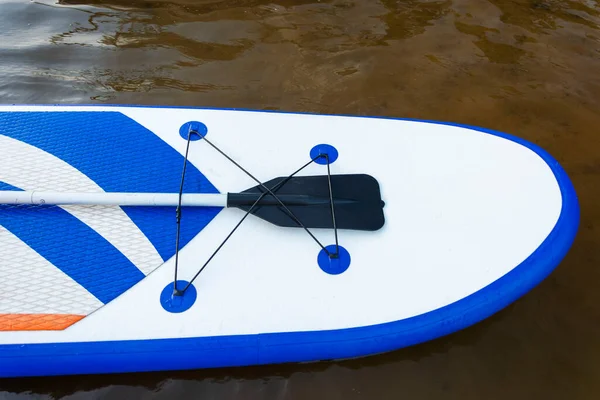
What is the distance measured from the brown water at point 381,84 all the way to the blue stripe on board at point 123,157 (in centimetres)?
83

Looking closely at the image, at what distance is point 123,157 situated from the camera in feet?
8.20

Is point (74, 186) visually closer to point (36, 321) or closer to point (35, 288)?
point (35, 288)

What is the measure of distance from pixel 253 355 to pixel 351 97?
7.73 ft

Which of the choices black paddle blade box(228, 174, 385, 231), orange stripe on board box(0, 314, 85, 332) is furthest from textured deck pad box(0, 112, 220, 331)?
black paddle blade box(228, 174, 385, 231)

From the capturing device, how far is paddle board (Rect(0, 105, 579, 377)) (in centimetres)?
202

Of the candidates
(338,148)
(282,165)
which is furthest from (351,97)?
(282,165)

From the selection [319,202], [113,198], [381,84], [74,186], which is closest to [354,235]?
[319,202]

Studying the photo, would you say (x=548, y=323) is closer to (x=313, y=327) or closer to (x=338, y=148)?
(x=313, y=327)

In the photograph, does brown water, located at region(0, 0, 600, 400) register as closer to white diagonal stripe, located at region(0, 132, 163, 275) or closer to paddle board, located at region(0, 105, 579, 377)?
paddle board, located at region(0, 105, 579, 377)

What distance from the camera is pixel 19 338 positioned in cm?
196

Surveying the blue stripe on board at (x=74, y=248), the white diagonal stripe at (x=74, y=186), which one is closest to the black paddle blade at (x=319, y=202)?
the white diagonal stripe at (x=74, y=186)

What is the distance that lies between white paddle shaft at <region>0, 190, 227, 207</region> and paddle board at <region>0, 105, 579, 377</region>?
0.05ft

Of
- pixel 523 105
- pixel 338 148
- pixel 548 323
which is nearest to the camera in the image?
pixel 548 323

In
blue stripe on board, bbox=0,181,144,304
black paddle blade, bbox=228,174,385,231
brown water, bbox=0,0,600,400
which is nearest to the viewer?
blue stripe on board, bbox=0,181,144,304
